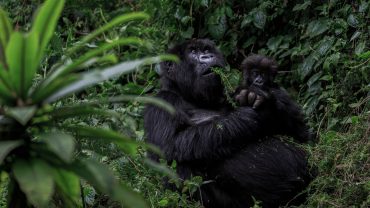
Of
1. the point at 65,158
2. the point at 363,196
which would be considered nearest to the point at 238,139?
the point at 363,196

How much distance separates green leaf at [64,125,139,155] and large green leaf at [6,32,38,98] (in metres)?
0.24

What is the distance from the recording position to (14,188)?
232 cm

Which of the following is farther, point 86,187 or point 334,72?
point 334,72

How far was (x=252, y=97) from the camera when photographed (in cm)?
431

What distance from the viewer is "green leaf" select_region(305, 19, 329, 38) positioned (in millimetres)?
5555

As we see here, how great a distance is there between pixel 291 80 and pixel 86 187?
2368 millimetres

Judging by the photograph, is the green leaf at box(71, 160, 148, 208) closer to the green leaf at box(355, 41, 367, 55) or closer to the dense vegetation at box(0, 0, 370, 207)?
the dense vegetation at box(0, 0, 370, 207)

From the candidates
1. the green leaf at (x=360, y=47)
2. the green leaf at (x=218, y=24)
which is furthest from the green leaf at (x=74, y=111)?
the green leaf at (x=218, y=24)

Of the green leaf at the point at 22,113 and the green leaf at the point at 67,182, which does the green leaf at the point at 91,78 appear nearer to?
the green leaf at the point at 22,113

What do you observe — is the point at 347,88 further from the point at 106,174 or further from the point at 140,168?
the point at 106,174

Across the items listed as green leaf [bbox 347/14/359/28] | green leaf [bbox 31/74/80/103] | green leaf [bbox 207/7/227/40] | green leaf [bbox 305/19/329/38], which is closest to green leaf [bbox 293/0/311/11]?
green leaf [bbox 305/19/329/38]

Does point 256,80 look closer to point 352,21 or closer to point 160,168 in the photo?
point 352,21

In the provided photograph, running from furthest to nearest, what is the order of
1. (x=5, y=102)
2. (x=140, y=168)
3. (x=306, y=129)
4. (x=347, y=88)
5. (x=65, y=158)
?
(x=347, y=88), (x=306, y=129), (x=140, y=168), (x=5, y=102), (x=65, y=158)

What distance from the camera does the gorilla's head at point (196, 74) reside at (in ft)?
15.0
